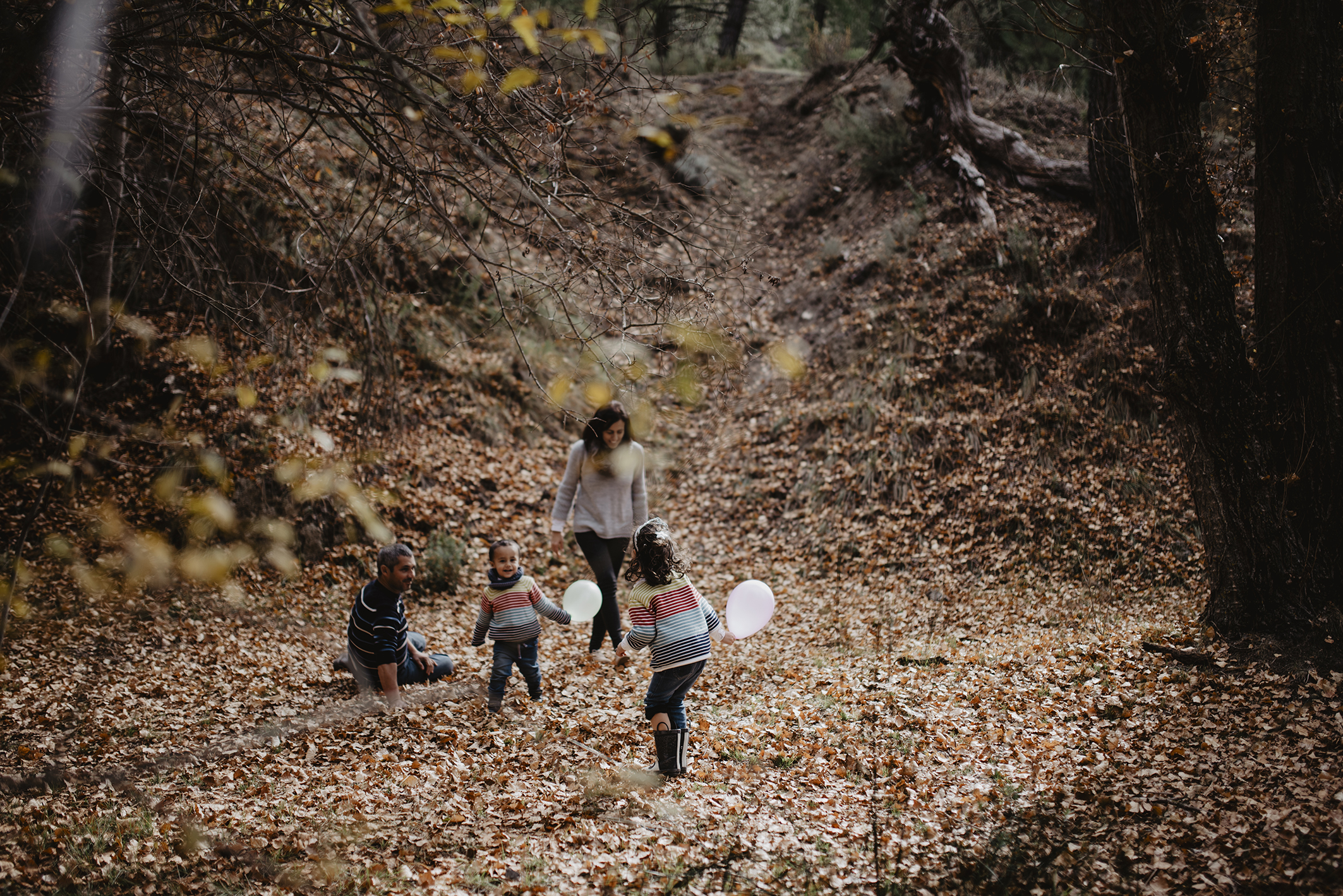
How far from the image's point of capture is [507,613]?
17.4ft

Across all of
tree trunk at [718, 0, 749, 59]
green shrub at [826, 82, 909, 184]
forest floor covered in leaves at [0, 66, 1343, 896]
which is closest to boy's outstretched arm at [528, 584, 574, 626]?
forest floor covered in leaves at [0, 66, 1343, 896]

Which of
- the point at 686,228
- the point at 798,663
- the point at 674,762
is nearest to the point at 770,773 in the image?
the point at 674,762

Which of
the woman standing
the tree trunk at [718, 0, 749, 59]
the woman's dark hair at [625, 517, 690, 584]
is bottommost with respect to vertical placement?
the woman's dark hair at [625, 517, 690, 584]

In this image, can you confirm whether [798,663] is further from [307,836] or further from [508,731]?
[307,836]

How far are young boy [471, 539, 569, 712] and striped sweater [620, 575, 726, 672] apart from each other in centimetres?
100

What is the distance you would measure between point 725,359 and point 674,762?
2.27m

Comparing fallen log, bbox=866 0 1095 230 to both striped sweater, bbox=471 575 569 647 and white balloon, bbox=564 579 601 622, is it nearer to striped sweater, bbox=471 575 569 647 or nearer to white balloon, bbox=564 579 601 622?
white balloon, bbox=564 579 601 622

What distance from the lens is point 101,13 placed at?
3459mm

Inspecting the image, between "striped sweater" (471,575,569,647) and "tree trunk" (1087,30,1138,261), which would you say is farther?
"tree trunk" (1087,30,1138,261)

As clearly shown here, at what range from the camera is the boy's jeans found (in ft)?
17.8

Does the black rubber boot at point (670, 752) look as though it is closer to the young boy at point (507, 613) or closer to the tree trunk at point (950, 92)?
the young boy at point (507, 613)

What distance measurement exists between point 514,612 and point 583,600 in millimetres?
466

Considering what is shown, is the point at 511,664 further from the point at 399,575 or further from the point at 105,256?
the point at 105,256

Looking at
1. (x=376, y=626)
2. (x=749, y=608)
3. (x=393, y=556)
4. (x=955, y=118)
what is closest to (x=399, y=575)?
(x=393, y=556)
